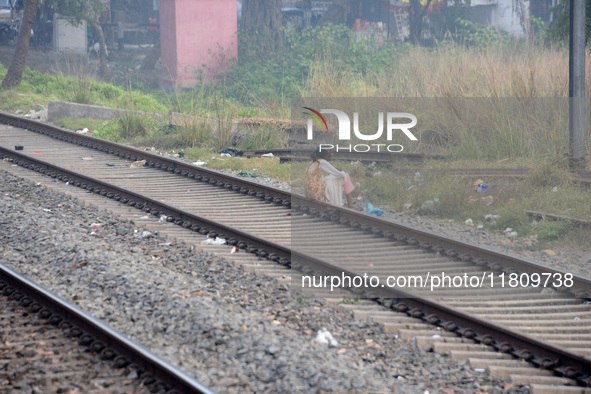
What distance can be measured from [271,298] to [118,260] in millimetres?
1650

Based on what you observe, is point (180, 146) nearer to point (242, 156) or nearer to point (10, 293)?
point (242, 156)

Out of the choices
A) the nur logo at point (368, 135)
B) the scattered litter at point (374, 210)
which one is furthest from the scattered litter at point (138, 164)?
the scattered litter at point (374, 210)

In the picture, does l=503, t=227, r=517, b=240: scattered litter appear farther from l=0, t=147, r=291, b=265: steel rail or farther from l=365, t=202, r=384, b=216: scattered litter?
l=0, t=147, r=291, b=265: steel rail

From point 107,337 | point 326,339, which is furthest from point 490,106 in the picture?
point 107,337

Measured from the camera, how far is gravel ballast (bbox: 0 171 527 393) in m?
4.21

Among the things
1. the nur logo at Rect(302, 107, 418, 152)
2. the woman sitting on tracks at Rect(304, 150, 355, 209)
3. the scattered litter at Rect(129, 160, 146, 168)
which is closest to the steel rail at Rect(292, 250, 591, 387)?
the woman sitting on tracks at Rect(304, 150, 355, 209)

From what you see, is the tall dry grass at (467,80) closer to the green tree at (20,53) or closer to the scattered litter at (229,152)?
the scattered litter at (229,152)

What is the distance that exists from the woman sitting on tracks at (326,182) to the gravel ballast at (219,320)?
218 centimetres

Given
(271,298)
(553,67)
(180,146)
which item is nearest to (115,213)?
(271,298)

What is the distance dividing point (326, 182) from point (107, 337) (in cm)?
442

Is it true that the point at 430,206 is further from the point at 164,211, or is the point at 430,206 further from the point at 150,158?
the point at 150,158

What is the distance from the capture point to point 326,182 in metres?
8.38

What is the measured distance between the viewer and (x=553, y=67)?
13.2 meters

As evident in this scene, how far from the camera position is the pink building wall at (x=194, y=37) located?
24266 mm
